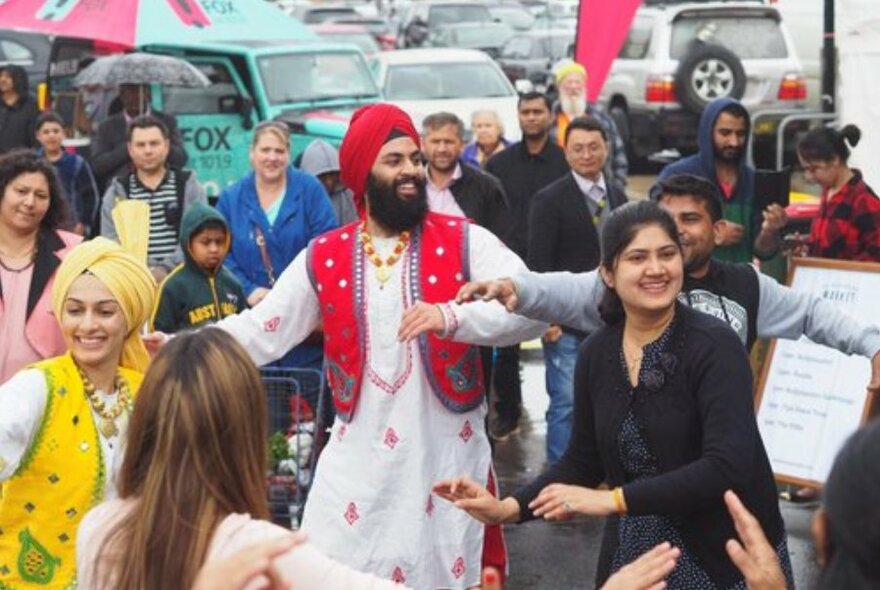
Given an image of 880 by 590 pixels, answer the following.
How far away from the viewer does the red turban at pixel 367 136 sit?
20.7 feet

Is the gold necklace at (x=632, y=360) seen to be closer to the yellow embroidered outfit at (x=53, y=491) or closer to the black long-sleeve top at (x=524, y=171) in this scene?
the yellow embroidered outfit at (x=53, y=491)

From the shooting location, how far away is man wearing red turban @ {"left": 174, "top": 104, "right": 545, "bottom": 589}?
6137 millimetres

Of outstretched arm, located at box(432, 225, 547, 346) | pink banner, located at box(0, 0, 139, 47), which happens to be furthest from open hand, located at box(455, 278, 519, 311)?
pink banner, located at box(0, 0, 139, 47)

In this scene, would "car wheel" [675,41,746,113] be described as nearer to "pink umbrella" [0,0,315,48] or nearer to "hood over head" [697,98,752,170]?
"pink umbrella" [0,0,315,48]

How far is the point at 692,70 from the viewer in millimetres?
22844

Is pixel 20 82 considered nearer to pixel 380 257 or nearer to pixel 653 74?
pixel 653 74

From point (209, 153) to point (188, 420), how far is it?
597 inches

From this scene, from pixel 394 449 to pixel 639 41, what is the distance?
61.2 feet

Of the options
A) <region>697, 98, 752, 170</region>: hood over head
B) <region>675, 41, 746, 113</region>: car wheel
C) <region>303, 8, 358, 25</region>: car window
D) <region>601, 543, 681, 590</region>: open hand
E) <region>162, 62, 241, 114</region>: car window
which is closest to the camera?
<region>601, 543, 681, 590</region>: open hand

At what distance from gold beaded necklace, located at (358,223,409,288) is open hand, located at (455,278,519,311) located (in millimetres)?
486

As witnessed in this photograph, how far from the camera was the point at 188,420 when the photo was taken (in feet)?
11.9

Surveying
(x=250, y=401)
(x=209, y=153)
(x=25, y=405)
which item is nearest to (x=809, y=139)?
(x=25, y=405)

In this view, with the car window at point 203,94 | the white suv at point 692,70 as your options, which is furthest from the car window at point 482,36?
the car window at point 203,94

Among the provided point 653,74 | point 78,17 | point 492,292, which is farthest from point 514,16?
point 492,292
